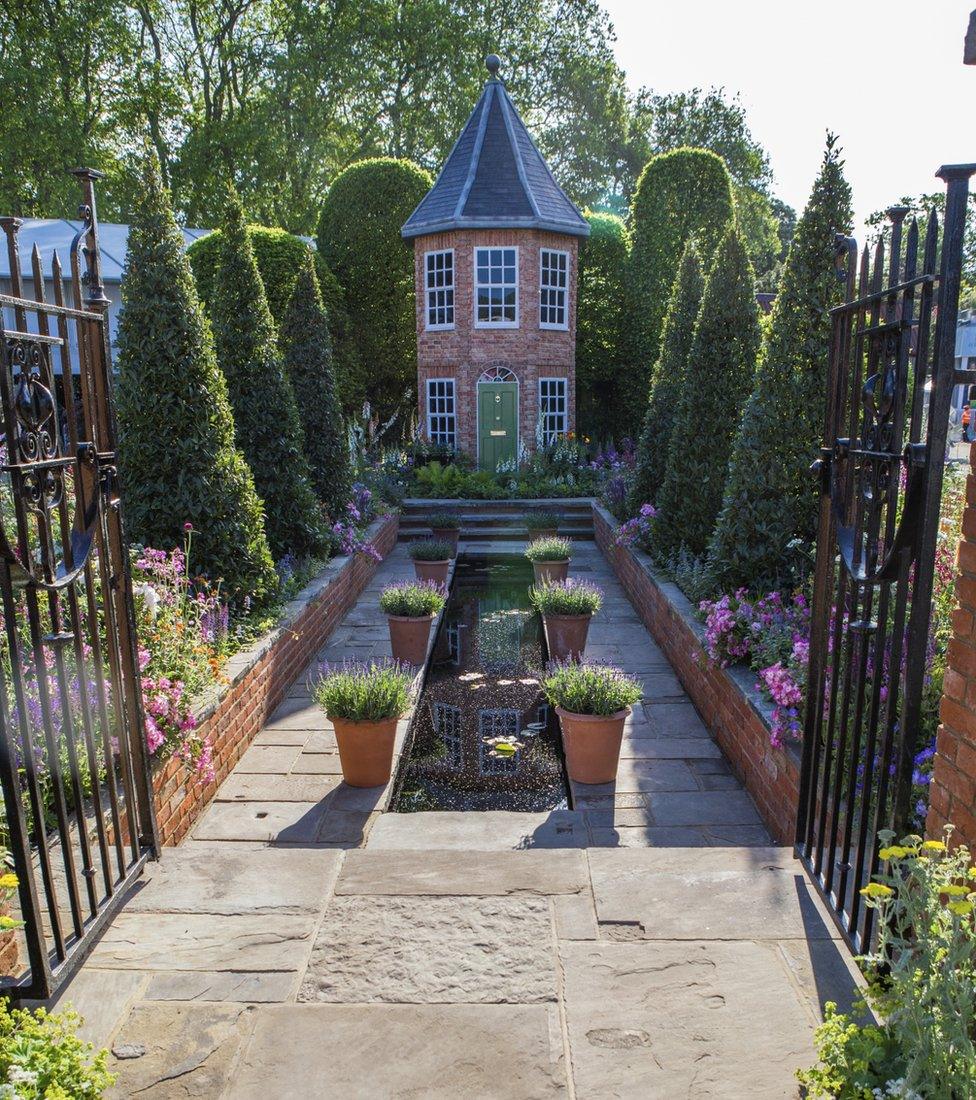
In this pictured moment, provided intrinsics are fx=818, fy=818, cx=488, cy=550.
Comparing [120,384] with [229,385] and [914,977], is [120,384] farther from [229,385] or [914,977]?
[914,977]

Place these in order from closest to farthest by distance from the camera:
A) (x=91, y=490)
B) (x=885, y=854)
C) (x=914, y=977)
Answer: (x=914, y=977), (x=885, y=854), (x=91, y=490)

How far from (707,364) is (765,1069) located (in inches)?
277

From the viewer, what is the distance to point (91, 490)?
291cm

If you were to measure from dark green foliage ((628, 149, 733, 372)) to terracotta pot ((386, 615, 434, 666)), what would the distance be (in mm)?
13204

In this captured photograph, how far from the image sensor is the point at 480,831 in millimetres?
4379

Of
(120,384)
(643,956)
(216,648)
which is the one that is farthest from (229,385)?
(643,956)

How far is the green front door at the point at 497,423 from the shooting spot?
17797 mm

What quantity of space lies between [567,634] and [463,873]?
161 inches

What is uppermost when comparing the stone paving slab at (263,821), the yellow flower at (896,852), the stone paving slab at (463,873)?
the yellow flower at (896,852)

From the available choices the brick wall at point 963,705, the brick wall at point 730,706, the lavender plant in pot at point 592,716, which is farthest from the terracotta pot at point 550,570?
the brick wall at point 963,705

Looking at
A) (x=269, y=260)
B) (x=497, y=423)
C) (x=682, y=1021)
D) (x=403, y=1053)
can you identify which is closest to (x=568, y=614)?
(x=682, y=1021)

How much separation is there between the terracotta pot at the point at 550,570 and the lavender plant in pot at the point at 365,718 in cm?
465

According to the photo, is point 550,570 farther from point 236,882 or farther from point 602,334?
point 602,334

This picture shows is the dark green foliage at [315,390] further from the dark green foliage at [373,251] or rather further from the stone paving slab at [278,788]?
the dark green foliage at [373,251]
